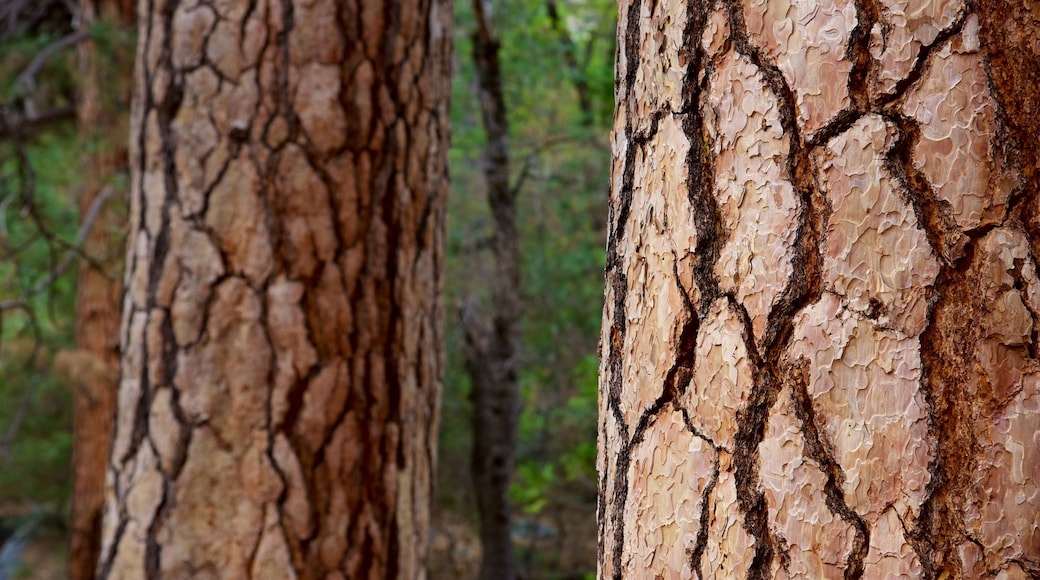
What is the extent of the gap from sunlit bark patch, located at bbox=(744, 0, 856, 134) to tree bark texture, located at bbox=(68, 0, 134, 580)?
3745 mm

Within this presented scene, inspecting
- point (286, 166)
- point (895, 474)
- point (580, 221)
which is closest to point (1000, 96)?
point (895, 474)

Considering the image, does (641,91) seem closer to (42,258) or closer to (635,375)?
(635,375)

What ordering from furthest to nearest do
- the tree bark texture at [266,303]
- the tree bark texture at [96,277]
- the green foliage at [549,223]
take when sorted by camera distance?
the green foliage at [549,223] → the tree bark texture at [96,277] → the tree bark texture at [266,303]

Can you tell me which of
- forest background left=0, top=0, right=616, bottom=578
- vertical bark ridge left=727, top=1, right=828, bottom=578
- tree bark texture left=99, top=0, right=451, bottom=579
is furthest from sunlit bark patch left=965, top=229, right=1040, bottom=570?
forest background left=0, top=0, right=616, bottom=578

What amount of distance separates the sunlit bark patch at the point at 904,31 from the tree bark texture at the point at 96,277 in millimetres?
3817

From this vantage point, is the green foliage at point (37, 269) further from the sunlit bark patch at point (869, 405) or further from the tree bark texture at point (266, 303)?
the sunlit bark patch at point (869, 405)

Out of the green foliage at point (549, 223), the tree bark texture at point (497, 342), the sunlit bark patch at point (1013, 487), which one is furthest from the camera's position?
the green foliage at point (549, 223)

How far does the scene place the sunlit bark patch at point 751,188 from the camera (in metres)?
0.70

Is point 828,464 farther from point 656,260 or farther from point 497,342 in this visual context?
point 497,342

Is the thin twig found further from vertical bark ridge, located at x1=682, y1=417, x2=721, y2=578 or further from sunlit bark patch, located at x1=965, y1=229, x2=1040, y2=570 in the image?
sunlit bark patch, located at x1=965, y1=229, x2=1040, y2=570

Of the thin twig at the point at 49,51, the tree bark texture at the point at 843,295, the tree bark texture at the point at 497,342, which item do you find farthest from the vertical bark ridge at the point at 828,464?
the tree bark texture at the point at 497,342

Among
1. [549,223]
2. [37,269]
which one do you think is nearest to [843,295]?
[37,269]

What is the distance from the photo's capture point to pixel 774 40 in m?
0.71

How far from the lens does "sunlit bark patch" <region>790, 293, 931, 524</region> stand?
641 mm
